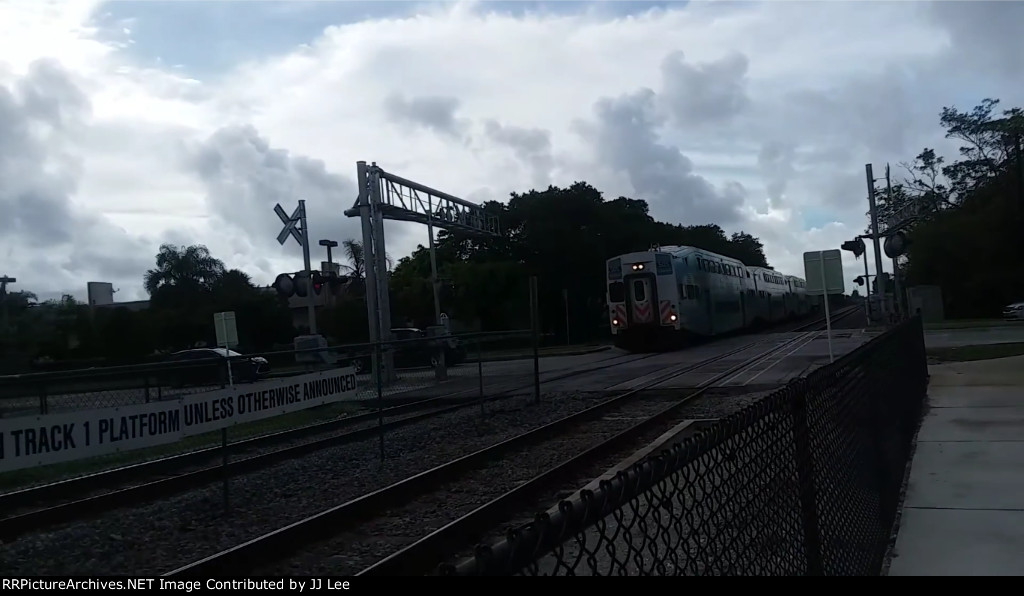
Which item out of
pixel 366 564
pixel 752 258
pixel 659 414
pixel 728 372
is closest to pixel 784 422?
pixel 366 564

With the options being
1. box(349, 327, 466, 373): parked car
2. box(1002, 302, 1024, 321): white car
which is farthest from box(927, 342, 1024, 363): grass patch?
box(1002, 302, 1024, 321): white car

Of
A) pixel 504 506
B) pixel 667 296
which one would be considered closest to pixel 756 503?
pixel 504 506

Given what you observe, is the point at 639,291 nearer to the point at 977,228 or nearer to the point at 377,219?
the point at 377,219

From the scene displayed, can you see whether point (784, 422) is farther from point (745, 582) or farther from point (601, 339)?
point (601, 339)

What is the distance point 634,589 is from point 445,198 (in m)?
28.6

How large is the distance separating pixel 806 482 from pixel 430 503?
5771 millimetres

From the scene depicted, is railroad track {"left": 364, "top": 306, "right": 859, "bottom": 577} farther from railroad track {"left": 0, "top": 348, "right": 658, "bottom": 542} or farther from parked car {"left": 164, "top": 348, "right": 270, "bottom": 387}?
parked car {"left": 164, "top": 348, "right": 270, "bottom": 387}

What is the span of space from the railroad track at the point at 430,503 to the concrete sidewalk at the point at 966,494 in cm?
345

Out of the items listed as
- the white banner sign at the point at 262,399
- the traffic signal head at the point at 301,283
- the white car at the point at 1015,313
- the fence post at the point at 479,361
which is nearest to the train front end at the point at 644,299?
the traffic signal head at the point at 301,283

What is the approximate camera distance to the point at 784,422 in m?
3.82

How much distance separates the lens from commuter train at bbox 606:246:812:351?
3219 cm

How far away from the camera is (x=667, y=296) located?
1268 inches

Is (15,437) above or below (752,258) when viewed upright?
below

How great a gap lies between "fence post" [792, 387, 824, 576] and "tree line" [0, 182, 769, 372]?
18.2 m
